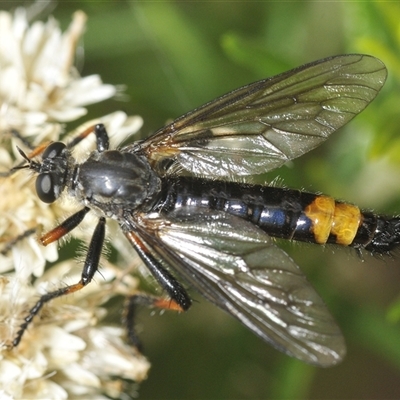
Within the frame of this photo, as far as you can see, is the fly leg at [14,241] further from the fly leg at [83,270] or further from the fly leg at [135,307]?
the fly leg at [135,307]

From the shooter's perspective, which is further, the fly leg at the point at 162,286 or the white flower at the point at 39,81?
the white flower at the point at 39,81

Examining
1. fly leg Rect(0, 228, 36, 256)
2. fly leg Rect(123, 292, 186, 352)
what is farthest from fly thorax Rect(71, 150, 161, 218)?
fly leg Rect(123, 292, 186, 352)

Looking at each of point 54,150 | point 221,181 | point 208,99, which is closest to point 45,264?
point 54,150

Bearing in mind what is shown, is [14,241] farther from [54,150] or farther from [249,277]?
[249,277]

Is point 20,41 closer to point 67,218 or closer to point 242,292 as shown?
point 67,218

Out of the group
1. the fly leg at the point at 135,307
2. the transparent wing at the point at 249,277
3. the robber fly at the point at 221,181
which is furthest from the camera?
the fly leg at the point at 135,307

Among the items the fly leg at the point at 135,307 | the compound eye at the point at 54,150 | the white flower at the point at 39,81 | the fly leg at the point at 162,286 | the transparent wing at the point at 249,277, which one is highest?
the white flower at the point at 39,81

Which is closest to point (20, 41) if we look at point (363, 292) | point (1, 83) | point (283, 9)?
point (1, 83)

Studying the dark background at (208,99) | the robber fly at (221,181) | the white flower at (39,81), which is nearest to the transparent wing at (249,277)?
the robber fly at (221,181)

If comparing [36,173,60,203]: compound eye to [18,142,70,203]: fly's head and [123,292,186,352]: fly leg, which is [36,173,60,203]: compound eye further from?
[123,292,186,352]: fly leg
